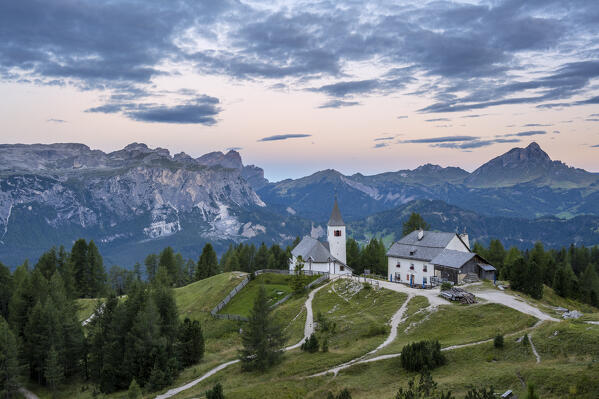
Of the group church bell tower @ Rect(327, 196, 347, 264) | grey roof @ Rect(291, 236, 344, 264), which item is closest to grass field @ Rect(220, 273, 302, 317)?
grey roof @ Rect(291, 236, 344, 264)

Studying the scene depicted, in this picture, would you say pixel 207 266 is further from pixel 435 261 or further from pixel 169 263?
pixel 435 261

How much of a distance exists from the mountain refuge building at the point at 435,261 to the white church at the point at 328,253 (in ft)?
40.5

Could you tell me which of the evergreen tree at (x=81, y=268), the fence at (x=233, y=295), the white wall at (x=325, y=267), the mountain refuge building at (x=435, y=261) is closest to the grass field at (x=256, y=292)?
the fence at (x=233, y=295)

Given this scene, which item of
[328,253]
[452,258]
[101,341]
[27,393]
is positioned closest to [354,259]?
[328,253]

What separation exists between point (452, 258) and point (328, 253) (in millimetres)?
30407

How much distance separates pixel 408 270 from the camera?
8588cm

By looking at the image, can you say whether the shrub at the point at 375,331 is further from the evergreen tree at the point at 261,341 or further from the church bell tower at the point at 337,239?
the church bell tower at the point at 337,239

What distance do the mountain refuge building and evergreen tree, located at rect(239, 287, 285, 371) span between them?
35.9 metres

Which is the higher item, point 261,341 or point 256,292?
point 261,341

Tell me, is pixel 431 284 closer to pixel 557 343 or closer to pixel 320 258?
pixel 320 258

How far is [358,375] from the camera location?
38562mm

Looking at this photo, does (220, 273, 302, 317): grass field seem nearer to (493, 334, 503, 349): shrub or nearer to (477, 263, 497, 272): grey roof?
(477, 263, 497, 272): grey roof

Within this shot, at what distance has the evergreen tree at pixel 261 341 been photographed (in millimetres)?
47219

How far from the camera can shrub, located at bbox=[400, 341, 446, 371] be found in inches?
1443
